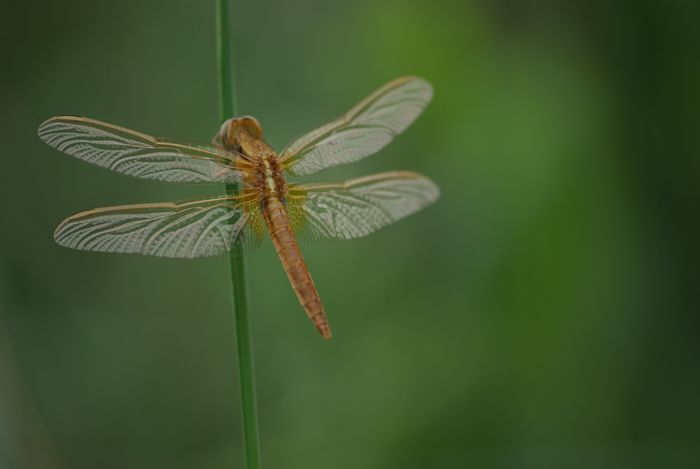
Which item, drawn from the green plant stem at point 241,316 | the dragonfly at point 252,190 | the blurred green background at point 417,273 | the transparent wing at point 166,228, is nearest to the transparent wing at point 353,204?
the dragonfly at point 252,190

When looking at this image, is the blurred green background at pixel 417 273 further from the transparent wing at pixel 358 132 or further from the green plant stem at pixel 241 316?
the green plant stem at pixel 241 316

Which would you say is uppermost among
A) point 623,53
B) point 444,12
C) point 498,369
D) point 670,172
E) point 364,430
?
point 444,12

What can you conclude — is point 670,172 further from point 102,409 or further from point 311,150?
point 102,409

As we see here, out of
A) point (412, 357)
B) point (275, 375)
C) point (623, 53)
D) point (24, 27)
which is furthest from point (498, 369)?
point (24, 27)

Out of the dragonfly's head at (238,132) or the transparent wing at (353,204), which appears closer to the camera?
the dragonfly's head at (238,132)

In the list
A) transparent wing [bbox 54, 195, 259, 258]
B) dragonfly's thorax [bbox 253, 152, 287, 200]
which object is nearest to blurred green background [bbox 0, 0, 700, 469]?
dragonfly's thorax [bbox 253, 152, 287, 200]

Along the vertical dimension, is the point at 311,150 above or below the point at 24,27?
below
